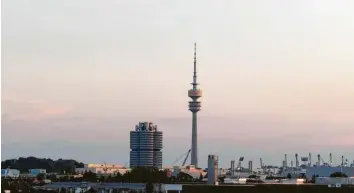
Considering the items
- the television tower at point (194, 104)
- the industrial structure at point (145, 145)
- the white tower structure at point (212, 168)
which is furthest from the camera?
the industrial structure at point (145, 145)

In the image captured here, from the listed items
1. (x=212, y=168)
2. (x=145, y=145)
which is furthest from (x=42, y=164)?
(x=212, y=168)

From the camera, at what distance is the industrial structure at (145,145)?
172 m

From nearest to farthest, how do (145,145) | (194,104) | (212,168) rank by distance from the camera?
(212,168)
(194,104)
(145,145)

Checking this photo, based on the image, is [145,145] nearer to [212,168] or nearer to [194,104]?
[194,104]

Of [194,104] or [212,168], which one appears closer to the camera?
[212,168]

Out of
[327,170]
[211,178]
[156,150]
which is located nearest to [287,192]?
[211,178]

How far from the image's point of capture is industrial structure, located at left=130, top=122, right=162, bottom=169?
172200mm

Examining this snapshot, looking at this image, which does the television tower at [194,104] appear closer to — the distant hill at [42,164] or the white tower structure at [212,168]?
the distant hill at [42,164]

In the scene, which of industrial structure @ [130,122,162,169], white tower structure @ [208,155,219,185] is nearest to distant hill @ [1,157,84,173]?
industrial structure @ [130,122,162,169]

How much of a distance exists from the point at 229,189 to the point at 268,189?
3082 mm

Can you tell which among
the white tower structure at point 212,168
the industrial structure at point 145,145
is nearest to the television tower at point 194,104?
the industrial structure at point 145,145

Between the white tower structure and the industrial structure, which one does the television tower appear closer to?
the industrial structure

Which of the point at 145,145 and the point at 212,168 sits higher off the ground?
the point at 145,145

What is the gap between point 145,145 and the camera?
171 metres
